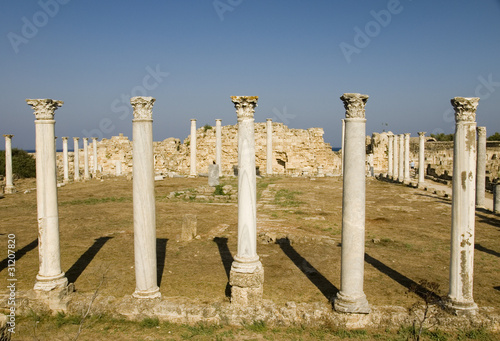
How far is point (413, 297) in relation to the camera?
716 cm

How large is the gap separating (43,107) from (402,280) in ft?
25.6

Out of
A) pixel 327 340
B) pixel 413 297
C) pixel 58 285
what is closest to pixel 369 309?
pixel 327 340

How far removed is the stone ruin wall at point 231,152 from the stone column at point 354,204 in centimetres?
2956

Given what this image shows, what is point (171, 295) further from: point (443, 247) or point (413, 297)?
point (443, 247)

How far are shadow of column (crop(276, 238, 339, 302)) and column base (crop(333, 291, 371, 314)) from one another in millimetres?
380

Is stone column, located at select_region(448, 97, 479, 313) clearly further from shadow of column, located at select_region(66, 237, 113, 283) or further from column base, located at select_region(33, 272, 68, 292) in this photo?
shadow of column, located at select_region(66, 237, 113, 283)

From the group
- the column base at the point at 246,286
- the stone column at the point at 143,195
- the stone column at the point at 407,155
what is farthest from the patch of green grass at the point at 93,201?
the stone column at the point at 407,155

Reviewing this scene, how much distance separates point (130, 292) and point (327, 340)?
379 cm

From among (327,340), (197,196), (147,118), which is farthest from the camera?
(197,196)

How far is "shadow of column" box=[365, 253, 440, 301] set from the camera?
23.6 ft

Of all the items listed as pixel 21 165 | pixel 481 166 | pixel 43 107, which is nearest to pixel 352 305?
pixel 43 107

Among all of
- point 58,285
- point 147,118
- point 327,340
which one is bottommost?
point 327,340

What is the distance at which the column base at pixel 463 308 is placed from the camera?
6.18m

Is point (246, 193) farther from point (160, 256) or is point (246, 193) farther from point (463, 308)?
point (160, 256)
